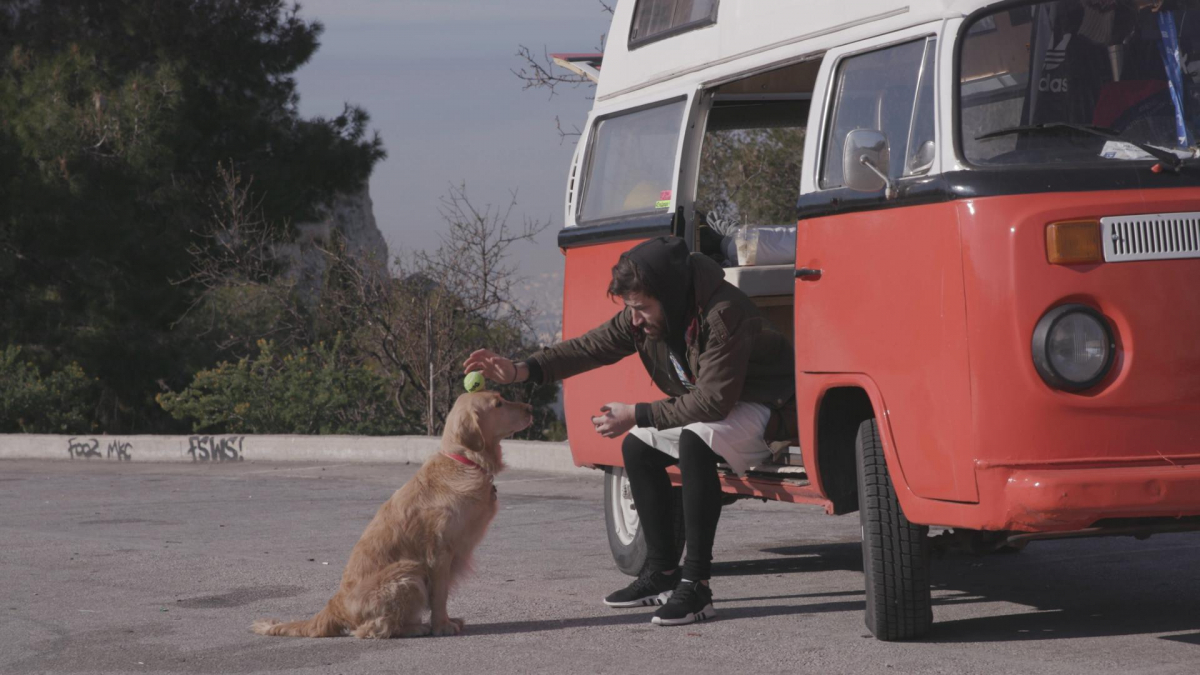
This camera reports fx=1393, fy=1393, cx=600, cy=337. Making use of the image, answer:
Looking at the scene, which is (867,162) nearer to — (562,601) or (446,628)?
(446,628)

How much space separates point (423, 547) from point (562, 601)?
3.70 feet

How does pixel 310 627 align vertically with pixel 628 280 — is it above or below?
below

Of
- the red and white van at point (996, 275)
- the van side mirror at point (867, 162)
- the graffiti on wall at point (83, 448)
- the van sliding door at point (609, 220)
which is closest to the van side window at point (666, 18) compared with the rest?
the van sliding door at point (609, 220)

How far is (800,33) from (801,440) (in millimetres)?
1655

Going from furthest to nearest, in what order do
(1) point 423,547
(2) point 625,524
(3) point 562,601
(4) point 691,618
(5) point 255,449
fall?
(5) point 255,449
(2) point 625,524
(3) point 562,601
(4) point 691,618
(1) point 423,547

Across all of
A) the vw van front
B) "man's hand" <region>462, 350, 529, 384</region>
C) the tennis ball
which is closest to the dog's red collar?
the tennis ball

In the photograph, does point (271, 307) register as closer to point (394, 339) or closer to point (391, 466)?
point (394, 339)

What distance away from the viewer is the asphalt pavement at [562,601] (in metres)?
5.11

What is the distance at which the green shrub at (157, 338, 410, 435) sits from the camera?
15977 mm

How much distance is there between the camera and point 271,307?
18688mm

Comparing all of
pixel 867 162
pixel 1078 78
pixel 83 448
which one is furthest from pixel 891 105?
pixel 83 448

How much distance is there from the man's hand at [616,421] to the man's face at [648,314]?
347 mm

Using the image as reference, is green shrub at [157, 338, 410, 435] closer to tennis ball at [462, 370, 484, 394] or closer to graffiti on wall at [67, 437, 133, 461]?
graffiti on wall at [67, 437, 133, 461]

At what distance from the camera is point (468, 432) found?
5.71 metres
